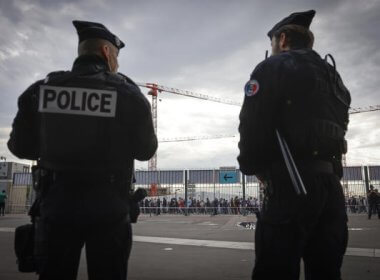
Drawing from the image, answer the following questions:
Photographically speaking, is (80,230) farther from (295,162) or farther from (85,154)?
(295,162)

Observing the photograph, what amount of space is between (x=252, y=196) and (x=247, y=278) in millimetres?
22841

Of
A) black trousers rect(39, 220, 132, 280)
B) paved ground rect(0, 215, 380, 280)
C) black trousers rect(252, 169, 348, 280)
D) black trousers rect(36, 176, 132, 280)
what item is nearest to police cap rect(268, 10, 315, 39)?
black trousers rect(252, 169, 348, 280)

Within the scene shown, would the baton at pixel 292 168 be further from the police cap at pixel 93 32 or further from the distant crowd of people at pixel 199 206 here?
the distant crowd of people at pixel 199 206

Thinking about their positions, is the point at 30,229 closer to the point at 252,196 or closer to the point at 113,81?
the point at 113,81

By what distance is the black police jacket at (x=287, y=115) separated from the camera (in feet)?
6.21

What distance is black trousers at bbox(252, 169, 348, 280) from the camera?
1.75m

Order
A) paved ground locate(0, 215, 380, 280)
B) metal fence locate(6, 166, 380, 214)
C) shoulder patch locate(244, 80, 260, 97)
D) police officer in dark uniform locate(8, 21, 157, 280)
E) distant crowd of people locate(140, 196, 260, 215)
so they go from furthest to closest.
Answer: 1. distant crowd of people locate(140, 196, 260, 215)
2. metal fence locate(6, 166, 380, 214)
3. paved ground locate(0, 215, 380, 280)
4. shoulder patch locate(244, 80, 260, 97)
5. police officer in dark uniform locate(8, 21, 157, 280)

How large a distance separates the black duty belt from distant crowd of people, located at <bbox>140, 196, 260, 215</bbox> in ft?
78.0

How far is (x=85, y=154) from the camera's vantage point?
1.92m

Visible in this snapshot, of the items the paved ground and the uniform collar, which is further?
the paved ground

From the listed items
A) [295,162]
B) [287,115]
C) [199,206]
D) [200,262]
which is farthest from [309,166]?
[199,206]

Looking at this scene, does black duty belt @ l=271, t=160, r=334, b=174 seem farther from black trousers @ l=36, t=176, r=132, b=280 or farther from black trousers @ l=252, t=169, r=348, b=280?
black trousers @ l=36, t=176, r=132, b=280

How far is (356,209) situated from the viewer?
23.7 meters

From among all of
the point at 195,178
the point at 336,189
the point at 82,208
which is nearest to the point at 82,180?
the point at 82,208
